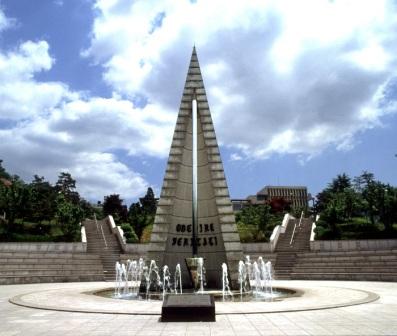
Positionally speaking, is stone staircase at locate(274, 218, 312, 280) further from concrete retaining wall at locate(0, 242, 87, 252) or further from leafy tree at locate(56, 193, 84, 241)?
leafy tree at locate(56, 193, 84, 241)

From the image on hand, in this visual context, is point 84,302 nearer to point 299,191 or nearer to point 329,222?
point 329,222

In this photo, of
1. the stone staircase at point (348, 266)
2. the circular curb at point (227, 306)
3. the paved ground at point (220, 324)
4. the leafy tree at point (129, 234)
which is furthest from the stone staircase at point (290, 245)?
the paved ground at point (220, 324)

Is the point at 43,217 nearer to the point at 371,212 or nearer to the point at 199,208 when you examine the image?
the point at 199,208

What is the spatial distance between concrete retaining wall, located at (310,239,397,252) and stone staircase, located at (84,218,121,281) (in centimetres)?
1574

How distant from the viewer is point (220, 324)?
9.47 meters

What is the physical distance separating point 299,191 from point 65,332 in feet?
481

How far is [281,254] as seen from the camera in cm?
3098

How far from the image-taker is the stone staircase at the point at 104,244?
95.2 feet

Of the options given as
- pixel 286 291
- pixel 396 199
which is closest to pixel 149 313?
pixel 286 291

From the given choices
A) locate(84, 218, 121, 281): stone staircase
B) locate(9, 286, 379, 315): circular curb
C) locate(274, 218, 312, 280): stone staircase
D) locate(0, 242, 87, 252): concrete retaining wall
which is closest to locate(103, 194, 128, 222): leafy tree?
locate(84, 218, 121, 281): stone staircase

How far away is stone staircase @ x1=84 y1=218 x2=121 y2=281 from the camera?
2903 cm

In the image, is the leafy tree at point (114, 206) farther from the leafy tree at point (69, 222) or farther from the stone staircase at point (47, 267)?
the stone staircase at point (47, 267)

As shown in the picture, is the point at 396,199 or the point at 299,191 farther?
the point at 299,191

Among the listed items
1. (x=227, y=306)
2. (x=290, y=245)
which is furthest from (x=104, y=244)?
(x=227, y=306)
